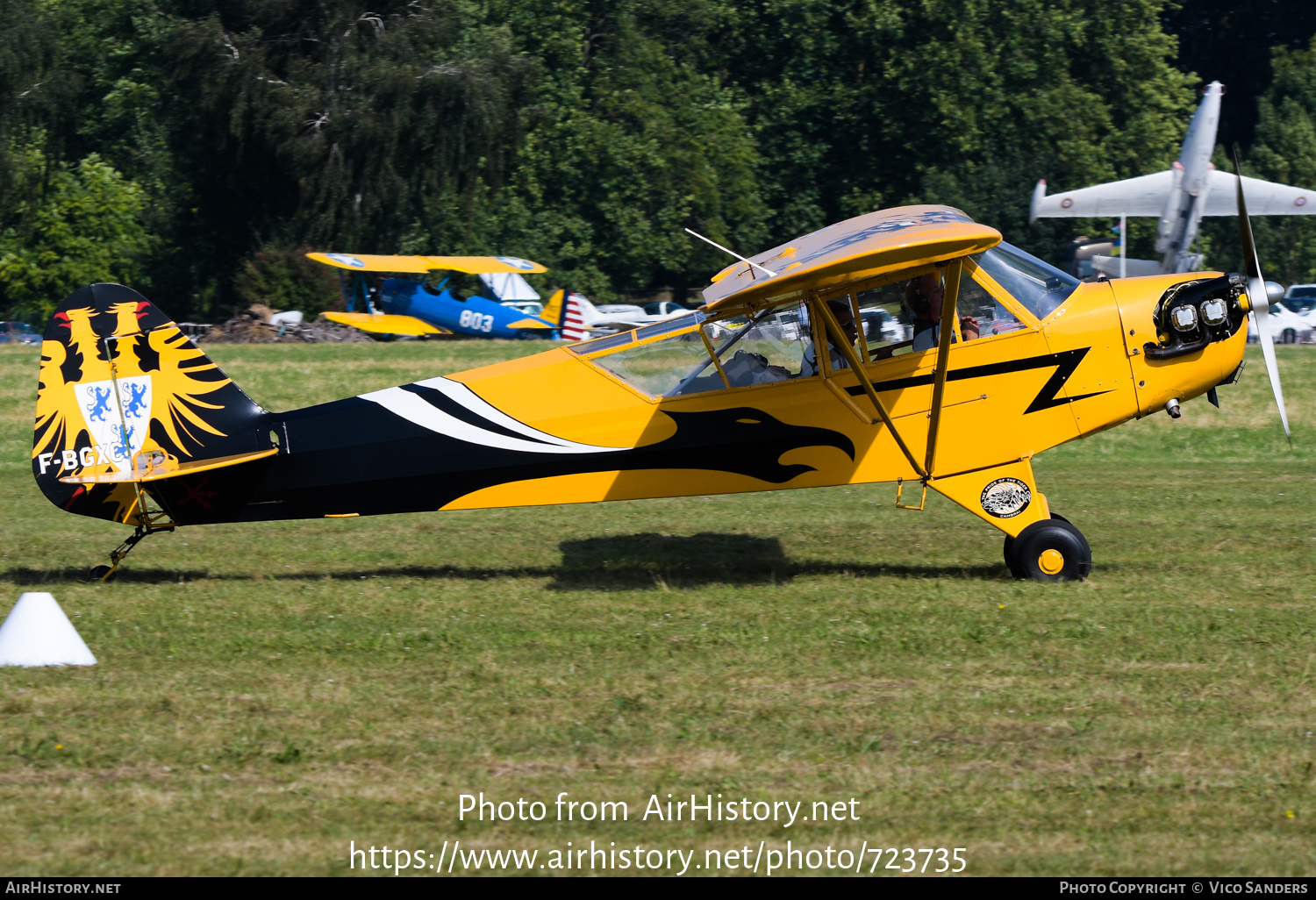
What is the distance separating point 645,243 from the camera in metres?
50.0

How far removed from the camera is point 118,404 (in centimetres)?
879

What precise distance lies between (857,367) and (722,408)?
1.06 meters

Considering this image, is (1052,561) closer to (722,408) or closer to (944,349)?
(944,349)

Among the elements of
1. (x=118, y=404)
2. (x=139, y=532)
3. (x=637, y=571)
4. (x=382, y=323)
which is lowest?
(x=382, y=323)

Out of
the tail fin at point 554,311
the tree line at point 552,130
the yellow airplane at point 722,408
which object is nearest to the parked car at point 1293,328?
the tree line at point 552,130

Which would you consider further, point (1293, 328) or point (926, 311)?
point (1293, 328)

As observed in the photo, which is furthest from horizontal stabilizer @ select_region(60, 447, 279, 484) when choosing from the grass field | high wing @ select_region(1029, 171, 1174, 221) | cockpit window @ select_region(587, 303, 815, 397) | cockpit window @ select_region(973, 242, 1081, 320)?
high wing @ select_region(1029, 171, 1174, 221)

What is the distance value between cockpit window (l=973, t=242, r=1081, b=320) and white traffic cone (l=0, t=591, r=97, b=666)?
6.43 metres

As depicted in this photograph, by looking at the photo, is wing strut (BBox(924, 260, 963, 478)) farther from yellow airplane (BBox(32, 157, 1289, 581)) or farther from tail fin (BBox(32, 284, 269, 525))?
tail fin (BBox(32, 284, 269, 525))

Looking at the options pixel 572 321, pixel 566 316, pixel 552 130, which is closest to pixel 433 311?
pixel 566 316

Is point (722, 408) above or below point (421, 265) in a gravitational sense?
above

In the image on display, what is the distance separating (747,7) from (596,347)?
48.9 metres
